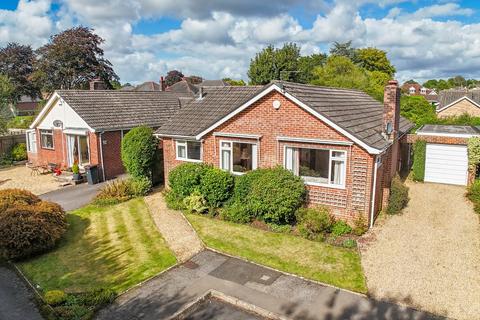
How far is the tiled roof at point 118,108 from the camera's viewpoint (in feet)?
77.2

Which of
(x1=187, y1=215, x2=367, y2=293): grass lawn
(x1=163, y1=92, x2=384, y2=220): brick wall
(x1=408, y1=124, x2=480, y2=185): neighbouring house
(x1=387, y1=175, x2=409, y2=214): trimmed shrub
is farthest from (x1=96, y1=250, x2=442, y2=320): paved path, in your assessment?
(x1=408, y1=124, x2=480, y2=185): neighbouring house

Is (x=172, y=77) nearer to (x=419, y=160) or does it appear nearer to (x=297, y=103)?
(x=419, y=160)

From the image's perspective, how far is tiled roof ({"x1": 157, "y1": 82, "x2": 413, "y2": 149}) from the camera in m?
14.8

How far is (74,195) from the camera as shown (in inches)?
802

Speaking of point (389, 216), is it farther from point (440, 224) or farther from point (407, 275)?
point (407, 275)

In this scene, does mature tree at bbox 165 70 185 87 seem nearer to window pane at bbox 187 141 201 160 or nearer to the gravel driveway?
window pane at bbox 187 141 201 160

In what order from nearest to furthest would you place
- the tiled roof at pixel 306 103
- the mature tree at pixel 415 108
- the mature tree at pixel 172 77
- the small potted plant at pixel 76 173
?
the tiled roof at pixel 306 103, the small potted plant at pixel 76 173, the mature tree at pixel 415 108, the mature tree at pixel 172 77

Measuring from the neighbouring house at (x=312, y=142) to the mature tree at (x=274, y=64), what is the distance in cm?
3786

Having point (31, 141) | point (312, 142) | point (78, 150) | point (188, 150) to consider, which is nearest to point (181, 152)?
point (188, 150)

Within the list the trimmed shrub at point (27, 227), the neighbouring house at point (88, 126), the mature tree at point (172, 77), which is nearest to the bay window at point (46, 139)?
the neighbouring house at point (88, 126)

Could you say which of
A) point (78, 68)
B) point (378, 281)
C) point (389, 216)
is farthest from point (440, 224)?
point (78, 68)

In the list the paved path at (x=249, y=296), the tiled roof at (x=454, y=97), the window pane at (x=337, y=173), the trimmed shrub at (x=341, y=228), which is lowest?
the paved path at (x=249, y=296)

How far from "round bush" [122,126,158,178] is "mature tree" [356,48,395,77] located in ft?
229

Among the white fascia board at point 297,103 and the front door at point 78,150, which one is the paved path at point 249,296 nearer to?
the white fascia board at point 297,103
